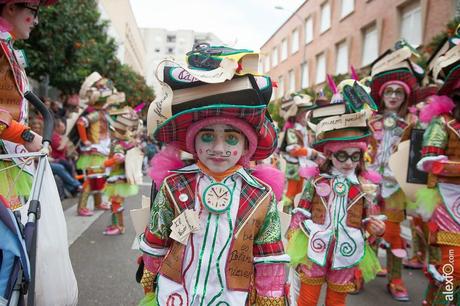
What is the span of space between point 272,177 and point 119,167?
4.55 metres

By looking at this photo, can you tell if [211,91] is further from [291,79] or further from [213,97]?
[291,79]

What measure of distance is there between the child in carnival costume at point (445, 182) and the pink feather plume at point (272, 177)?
1.71 m

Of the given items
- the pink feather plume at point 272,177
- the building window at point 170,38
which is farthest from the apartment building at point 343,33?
the building window at point 170,38

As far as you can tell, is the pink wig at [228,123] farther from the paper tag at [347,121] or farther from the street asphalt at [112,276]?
the street asphalt at [112,276]

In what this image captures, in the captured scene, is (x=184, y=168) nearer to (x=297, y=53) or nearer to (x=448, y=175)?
(x=448, y=175)

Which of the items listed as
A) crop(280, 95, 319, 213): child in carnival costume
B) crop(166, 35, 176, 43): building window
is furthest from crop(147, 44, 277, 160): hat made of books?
crop(166, 35, 176, 43): building window

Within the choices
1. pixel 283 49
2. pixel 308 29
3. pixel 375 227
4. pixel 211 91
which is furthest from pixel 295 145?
pixel 283 49

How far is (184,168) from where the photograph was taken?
217cm

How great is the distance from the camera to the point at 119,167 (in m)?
6.36

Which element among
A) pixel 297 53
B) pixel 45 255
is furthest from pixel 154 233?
pixel 297 53

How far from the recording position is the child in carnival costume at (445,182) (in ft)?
10.5

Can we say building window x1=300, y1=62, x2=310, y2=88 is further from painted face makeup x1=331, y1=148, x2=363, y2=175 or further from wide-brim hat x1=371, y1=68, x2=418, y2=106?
painted face makeup x1=331, y1=148, x2=363, y2=175

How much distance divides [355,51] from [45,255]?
21852 millimetres

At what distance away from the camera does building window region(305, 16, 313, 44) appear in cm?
2887
